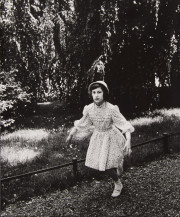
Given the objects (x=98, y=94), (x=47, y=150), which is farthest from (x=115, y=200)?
(x=47, y=150)

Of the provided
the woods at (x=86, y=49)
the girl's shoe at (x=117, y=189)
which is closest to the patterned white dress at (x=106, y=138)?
the girl's shoe at (x=117, y=189)

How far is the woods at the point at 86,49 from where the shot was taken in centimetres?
772

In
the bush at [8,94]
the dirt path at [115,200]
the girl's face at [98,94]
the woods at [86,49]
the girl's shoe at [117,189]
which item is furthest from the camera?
the bush at [8,94]

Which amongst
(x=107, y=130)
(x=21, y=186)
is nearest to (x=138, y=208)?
(x=107, y=130)

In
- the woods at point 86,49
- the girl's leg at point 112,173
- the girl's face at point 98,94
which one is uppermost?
the woods at point 86,49

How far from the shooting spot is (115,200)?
157 inches

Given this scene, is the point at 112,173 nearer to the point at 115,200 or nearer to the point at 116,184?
the point at 116,184

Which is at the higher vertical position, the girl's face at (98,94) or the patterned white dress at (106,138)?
the girl's face at (98,94)

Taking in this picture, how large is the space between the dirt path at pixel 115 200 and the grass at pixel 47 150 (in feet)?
1.02

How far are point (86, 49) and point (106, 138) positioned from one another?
17.6 ft

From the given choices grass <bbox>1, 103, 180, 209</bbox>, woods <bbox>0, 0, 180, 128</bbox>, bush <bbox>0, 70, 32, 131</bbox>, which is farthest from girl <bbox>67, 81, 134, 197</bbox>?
bush <bbox>0, 70, 32, 131</bbox>

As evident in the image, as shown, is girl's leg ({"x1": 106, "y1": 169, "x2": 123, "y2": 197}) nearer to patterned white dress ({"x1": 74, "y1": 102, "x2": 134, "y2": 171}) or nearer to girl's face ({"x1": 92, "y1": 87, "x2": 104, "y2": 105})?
patterned white dress ({"x1": 74, "y1": 102, "x2": 134, "y2": 171})

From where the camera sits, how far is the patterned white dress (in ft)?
12.7

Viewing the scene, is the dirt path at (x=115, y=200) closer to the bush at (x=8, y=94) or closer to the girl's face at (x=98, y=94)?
the girl's face at (x=98, y=94)
